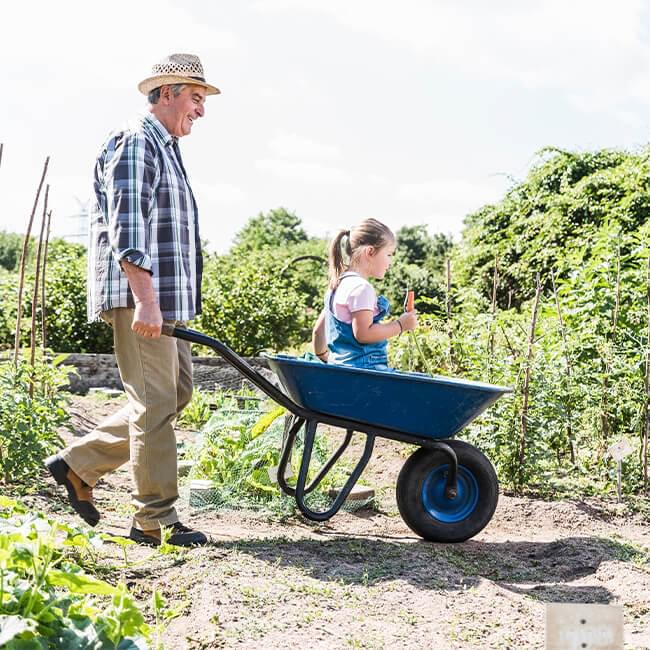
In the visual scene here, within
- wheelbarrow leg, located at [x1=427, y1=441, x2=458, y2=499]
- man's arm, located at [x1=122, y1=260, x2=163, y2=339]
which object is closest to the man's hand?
man's arm, located at [x1=122, y1=260, x2=163, y2=339]

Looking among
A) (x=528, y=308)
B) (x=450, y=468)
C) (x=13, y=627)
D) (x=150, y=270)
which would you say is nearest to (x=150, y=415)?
(x=150, y=270)

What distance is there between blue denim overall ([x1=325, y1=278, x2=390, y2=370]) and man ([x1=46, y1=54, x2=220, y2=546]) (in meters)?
0.53

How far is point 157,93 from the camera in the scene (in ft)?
10.4

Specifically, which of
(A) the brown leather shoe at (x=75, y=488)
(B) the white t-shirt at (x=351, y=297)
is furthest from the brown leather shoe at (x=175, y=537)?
(B) the white t-shirt at (x=351, y=297)

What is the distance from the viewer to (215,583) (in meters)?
2.57

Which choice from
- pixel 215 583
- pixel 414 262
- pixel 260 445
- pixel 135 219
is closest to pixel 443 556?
pixel 215 583

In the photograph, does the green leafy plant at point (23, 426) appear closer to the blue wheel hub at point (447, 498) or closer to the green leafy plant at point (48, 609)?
the blue wheel hub at point (447, 498)

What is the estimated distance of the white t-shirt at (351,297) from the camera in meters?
3.29

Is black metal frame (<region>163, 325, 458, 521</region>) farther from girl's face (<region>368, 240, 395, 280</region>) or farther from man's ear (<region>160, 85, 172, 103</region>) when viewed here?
man's ear (<region>160, 85, 172, 103</region>)

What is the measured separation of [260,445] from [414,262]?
11177mm

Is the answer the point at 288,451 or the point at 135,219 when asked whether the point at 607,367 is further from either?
the point at 135,219

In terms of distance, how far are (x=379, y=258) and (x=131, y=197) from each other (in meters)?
0.93

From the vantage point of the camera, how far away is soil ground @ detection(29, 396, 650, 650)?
7.59ft

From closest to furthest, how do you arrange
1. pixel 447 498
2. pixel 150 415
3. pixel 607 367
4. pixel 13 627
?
1. pixel 13 627
2. pixel 150 415
3. pixel 447 498
4. pixel 607 367
